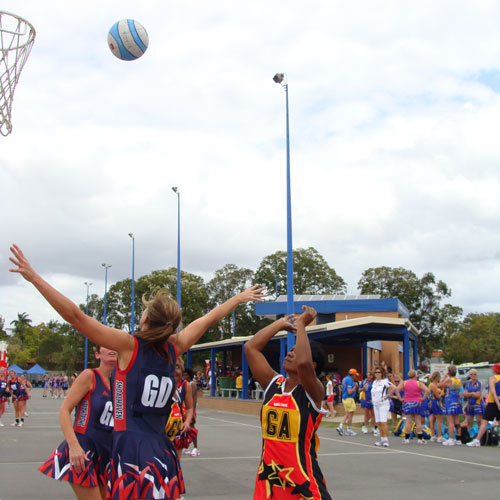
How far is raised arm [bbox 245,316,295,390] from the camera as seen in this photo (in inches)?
186

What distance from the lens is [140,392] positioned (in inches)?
149

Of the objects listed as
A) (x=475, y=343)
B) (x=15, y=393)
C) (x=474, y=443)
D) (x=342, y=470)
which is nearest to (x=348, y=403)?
(x=474, y=443)

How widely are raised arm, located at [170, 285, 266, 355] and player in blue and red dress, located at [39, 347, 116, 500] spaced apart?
1355mm

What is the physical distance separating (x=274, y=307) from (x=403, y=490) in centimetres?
3261

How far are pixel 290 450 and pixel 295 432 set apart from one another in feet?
0.39

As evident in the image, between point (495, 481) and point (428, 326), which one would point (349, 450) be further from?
point (428, 326)

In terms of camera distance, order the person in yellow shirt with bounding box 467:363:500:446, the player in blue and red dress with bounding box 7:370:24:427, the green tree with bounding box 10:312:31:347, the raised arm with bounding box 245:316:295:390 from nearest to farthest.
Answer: the raised arm with bounding box 245:316:295:390
the person in yellow shirt with bounding box 467:363:500:446
the player in blue and red dress with bounding box 7:370:24:427
the green tree with bounding box 10:312:31:347

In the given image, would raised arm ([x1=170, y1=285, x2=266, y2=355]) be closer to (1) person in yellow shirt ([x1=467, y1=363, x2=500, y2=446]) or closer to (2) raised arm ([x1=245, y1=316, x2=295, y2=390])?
(2) raised arm ([x1=245, y1=316, x2=295, y2=390])

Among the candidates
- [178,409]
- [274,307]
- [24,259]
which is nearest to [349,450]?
[178,409]

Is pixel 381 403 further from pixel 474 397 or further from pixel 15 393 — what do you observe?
pixel 15 393

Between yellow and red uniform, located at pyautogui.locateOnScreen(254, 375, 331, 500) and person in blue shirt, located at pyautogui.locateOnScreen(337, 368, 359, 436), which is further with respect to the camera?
person in blue shirt, located at pyautogui.locateOnScreen(337, 368, 359, 436)

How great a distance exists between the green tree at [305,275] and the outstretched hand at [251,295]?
70016mm

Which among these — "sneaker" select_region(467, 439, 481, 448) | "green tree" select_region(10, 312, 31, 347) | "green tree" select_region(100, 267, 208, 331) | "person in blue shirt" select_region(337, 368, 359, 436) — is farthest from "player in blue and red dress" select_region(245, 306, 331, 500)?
"green tree" select_region(10, 312, 31, 347)

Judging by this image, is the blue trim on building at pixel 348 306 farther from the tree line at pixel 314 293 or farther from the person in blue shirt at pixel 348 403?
the tree line at pixel 314 293
